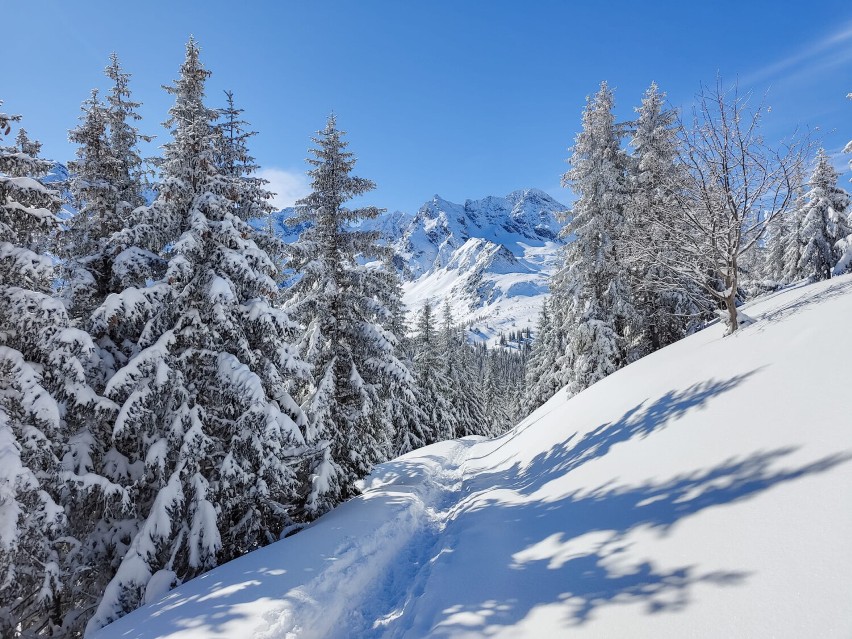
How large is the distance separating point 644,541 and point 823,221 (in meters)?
33.3

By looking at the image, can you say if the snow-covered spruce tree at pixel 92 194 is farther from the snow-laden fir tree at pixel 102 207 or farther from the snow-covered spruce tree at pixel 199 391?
the snow-covered spruce tree at pixel 199 391

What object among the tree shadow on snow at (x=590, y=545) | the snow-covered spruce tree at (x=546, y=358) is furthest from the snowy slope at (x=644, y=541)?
the snow-covered spruce tree at (x=546, y=358)

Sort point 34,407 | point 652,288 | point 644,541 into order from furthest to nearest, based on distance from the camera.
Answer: point 652,288 < point 34,407 < point 644,541

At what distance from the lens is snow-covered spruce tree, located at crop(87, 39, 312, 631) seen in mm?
9008

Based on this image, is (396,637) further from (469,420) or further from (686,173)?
(469,420)

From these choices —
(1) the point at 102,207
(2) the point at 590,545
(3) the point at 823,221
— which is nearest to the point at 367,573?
(2) the point at 590,545

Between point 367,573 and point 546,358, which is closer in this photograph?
point 367,573

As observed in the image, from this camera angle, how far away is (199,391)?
33.6 ft

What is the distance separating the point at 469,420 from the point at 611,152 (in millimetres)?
31236

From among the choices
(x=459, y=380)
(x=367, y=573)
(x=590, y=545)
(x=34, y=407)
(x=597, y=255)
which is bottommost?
(x=367, y=573)

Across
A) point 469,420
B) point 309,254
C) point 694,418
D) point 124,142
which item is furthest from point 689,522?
point 469,420

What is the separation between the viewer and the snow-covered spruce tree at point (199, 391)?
29.6ft

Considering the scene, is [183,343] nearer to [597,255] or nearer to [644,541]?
[644,541]

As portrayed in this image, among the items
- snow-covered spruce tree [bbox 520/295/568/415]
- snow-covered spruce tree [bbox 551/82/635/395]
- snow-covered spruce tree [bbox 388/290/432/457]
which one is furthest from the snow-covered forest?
snow-covered spruce tree [bbox 520/295/568/415]
